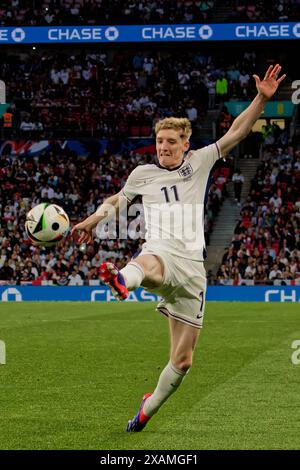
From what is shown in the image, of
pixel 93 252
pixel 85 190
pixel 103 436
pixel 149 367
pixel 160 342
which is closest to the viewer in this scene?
pixel 103 436

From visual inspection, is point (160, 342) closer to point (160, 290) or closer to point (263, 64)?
point (160, 290)

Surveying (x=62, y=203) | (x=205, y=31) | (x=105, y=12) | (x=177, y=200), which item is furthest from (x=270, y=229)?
(x=177, y=200)

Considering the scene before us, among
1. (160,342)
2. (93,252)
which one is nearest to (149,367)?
(160,342)

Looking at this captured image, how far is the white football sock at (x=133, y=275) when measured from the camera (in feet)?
20.1

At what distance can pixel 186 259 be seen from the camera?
696cm

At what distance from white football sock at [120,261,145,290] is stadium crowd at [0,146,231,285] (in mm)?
20496

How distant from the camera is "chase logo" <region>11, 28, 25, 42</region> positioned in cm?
3017

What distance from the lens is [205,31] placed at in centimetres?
2991

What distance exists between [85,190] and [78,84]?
521 cm

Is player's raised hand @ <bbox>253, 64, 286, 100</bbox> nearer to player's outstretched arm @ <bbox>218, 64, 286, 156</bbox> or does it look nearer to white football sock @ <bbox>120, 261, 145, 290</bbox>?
player's outstretched arm @ <bbox>218, 64, 286, 156</bbox>

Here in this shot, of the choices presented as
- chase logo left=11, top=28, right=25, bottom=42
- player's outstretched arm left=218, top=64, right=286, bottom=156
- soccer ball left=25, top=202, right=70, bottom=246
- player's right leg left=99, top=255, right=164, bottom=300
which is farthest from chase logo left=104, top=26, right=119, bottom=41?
player's right leg left=99, top=255, right=164, bottom=300

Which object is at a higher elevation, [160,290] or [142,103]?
[142,103]

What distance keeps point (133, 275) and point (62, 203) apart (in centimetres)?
2451

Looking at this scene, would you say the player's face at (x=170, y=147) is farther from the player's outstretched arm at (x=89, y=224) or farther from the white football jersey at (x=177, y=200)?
the player's outstretched arm at (x=89, y=224)
